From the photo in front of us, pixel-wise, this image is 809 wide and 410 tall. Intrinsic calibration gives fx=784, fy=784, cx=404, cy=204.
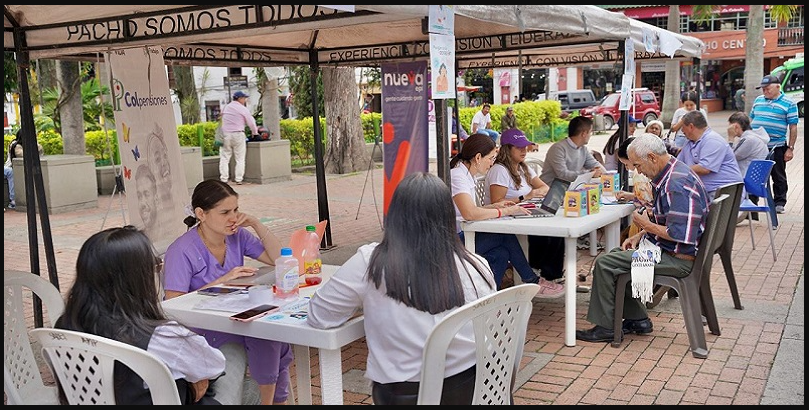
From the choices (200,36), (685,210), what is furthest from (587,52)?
(200,36)

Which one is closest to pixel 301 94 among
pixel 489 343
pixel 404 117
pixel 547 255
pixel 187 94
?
pixel 187 94

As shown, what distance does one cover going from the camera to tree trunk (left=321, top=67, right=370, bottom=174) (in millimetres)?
16812

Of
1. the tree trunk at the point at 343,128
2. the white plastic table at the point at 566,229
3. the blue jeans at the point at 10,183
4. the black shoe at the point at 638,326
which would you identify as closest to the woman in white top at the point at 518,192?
the white plastic table at the point at 566,229

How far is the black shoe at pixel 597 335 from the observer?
524 cm

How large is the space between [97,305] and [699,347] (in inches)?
145

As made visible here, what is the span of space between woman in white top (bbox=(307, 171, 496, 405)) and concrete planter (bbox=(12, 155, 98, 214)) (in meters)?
A: 10.2

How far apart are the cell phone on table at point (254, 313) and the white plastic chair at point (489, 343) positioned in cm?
83

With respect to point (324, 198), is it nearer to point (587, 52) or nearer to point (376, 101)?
point (587, 52)

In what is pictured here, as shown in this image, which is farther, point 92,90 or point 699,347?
point 92,90

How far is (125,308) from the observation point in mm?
2705

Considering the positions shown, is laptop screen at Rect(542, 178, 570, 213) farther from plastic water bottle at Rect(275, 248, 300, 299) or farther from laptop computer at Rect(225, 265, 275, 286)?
plastic water bottle at Rect(275, 248, 300, 299)

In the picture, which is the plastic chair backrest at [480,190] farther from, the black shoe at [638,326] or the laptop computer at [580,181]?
the black shoe at [638,326]

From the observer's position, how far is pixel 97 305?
269cm

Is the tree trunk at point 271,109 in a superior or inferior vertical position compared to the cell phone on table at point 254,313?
superior
